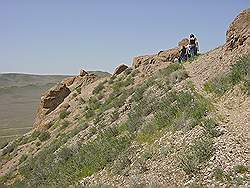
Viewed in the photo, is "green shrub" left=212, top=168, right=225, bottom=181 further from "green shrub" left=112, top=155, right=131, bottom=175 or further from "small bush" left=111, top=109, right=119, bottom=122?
"small bush" left=111, top=109, right=119, bottom=122

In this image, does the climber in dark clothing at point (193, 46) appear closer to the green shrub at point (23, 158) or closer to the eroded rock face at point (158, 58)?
the eroded rock face at point (158, 58)

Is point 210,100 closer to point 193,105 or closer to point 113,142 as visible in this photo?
point 193,105

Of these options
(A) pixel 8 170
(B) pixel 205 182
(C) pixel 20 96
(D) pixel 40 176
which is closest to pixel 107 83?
(A) pixel 8 170

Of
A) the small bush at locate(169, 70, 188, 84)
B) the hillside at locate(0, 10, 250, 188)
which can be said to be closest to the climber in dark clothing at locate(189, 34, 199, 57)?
the hillside at locate(0, 10, 250, 188)

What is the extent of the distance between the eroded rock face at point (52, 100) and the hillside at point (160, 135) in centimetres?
542

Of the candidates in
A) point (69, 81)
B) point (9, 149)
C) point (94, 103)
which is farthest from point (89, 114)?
point (69, 81)

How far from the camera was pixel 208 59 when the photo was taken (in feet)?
72.0

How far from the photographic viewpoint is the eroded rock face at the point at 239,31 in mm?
19500

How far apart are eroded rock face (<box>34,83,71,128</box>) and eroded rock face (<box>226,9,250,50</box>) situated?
17.5 metres

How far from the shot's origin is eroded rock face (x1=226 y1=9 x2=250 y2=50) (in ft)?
64.0

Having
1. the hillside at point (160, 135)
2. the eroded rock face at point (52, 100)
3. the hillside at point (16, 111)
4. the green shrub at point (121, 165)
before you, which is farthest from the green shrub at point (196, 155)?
the hillside at point (16, 111)

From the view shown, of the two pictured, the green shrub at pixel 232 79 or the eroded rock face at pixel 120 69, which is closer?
the green shrub at pixel 232 79

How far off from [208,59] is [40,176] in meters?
10.2

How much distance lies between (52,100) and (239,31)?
18.9 meters
